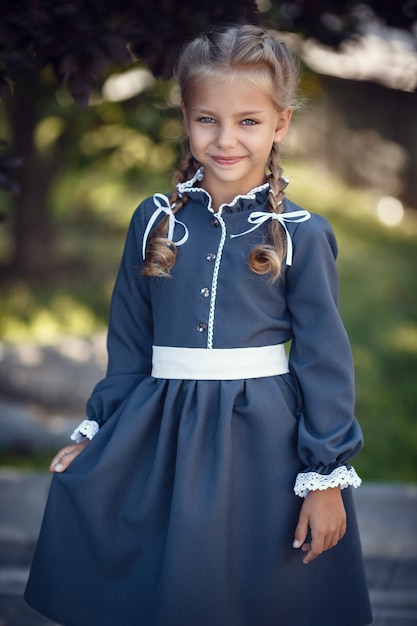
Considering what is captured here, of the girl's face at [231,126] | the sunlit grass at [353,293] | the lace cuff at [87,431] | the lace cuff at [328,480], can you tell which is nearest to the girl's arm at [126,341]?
the lace cuff at [87,431]

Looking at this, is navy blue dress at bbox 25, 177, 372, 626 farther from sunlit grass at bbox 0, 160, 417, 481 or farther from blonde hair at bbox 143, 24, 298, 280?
sunlit grass at bbox 0, 160, 417, 481

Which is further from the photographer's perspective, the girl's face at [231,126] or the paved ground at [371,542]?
the paved ground at [371,542]

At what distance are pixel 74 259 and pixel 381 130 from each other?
12.3 feet

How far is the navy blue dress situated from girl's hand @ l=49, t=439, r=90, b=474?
37mm

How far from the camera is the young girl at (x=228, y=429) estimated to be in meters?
1.94

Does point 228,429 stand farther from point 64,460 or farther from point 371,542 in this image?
point 371,542

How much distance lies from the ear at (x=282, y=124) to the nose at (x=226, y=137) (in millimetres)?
171

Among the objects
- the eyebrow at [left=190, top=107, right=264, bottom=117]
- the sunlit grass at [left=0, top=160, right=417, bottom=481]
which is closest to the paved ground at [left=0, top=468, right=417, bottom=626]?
the sunlit grass at [left=0, top=160, right=417, bottom=481]

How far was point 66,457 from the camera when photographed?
84.2 inches

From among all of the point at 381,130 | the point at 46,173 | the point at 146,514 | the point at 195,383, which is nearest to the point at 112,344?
the point at 195,383

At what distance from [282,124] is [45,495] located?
192 centimetres

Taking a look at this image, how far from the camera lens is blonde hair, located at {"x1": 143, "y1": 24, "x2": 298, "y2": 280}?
1.93 m

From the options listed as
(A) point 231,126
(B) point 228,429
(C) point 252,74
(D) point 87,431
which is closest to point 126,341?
(D) point 87,431

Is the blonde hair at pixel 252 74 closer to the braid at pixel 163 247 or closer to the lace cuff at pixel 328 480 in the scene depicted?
the braid at pixel 163 247
